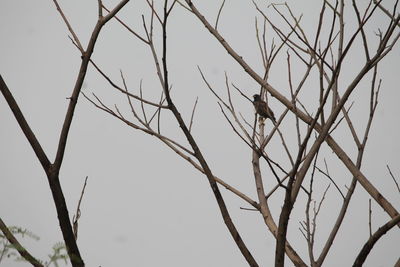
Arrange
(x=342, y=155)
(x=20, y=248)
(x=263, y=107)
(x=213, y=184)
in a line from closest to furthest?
(x=20, y=248) < (x=213, y=184) < (x=342, y=155) < (x=263, y=107)

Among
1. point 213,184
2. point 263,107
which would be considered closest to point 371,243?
point 213,184

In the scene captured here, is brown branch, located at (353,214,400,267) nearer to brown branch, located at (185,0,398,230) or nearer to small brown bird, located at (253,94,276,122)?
brown branch, located at (185,0,398,230)

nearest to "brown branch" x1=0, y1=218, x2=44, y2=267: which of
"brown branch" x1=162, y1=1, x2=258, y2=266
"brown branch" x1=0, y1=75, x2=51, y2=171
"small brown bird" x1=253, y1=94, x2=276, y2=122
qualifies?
"brown branch" x1=0, y1=75, x2=51, y2=171

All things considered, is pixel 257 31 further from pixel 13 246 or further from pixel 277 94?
pixel 13 246

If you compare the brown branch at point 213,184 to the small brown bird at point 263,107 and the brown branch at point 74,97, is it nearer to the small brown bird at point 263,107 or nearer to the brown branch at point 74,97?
the brown branch at point 74,97

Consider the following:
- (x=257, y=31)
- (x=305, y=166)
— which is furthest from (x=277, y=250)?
(x=257, y=31)

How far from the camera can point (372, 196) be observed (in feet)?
5.08

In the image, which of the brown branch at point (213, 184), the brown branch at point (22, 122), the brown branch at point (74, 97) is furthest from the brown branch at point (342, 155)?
the brown branch at point (22, 122)

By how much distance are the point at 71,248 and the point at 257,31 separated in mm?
1687

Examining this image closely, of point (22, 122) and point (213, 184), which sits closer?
point (22, 122)

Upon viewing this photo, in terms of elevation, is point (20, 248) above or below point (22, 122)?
below

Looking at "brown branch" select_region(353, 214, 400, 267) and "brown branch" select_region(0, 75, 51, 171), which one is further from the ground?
"brown branch" select_region(0, 75, 51, 171)

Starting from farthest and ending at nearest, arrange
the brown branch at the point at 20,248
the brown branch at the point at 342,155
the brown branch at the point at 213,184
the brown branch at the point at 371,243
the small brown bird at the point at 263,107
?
the small brown bird at the point at 263,107
the brown branch at the point at 342,155
the brown branch at the point at 213,184
the brown branch at the point at 371,243
the brown branch at the point at 20,248

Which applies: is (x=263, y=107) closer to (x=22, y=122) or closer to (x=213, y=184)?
(x=213, y=184)
